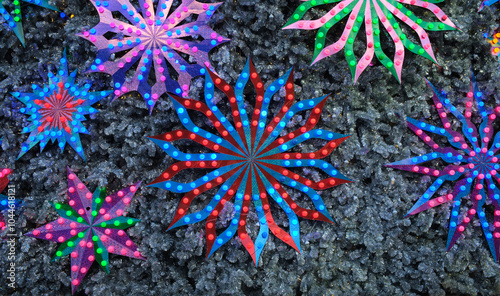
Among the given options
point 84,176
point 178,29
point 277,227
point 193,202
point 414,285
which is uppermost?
point 178,29

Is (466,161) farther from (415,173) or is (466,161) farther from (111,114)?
(111,114)

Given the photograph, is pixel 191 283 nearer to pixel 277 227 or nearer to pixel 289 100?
pixel 277 227

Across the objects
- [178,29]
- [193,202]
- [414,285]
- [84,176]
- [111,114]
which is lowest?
[414,285]

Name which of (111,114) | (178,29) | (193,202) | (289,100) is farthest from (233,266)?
(178,29)

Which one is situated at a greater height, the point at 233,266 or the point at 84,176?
the point at 84,176

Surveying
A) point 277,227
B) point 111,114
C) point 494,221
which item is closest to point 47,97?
point 111,114

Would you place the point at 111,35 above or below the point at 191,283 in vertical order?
above
